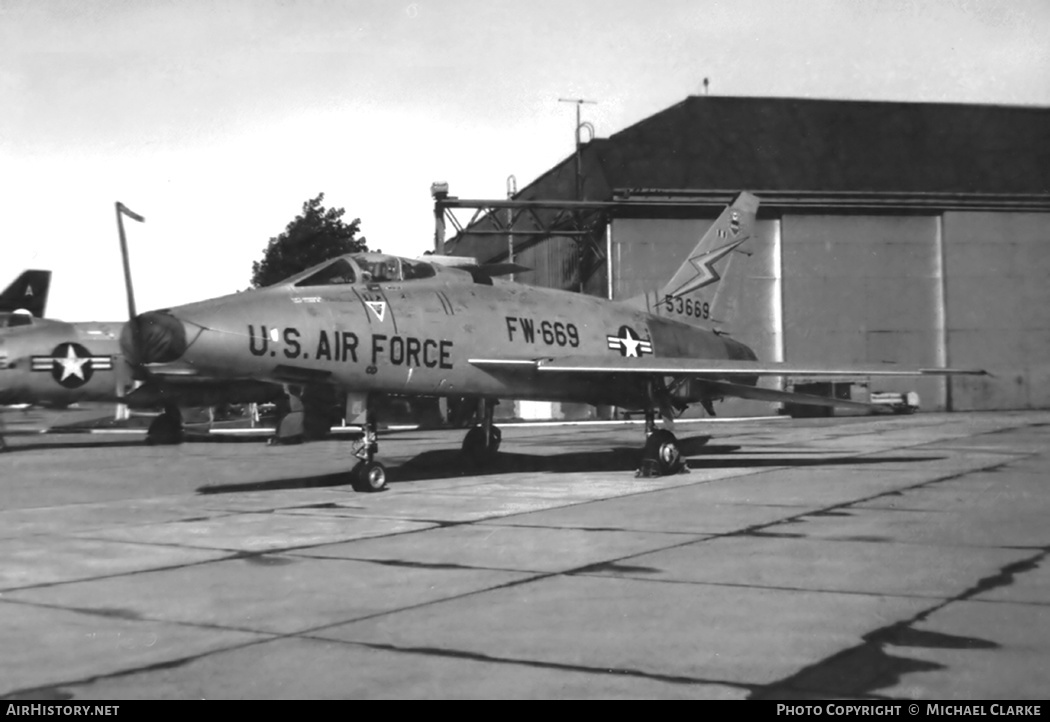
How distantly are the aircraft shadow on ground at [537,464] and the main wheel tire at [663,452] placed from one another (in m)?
1.21

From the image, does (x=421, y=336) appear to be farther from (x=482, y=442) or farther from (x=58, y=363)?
(x=58, y=363)

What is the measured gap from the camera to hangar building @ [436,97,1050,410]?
137ft

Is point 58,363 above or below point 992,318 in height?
below

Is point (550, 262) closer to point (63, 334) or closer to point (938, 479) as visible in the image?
point (63, 334)

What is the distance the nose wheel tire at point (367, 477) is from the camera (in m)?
12.0

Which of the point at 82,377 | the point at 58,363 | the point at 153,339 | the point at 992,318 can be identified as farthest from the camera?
the point at 992,318

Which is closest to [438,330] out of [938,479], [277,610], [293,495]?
[293,495]

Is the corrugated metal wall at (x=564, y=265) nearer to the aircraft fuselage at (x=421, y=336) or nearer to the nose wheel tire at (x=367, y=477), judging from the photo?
the aircraft fuselage at (x=421, y=336)

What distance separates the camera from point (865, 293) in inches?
1672

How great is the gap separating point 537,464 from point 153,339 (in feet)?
25.2

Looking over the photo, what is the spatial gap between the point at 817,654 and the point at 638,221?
37590 mm

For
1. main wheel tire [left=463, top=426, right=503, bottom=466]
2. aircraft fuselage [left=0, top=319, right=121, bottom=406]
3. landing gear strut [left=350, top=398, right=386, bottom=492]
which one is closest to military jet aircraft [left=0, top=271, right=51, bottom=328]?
aircraft fuselage [left=0, top=319, right=121, bottom=406]

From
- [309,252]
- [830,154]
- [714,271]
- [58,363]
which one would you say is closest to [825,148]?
[830,154]

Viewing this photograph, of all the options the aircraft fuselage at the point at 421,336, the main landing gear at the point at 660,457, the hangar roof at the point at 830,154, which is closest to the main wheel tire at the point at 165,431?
the aircraft fuselage at the point at 421,336
